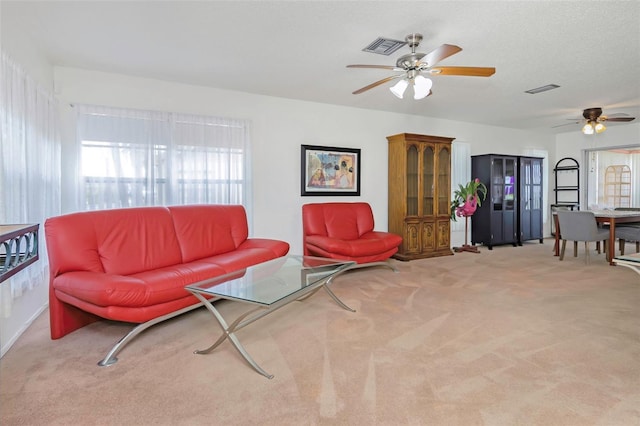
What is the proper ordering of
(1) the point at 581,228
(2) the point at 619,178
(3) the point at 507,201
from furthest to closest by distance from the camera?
(2) the point at 619,178 → (3) the point at 507,201 → (1) the point at 581,228

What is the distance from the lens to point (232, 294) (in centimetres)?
217

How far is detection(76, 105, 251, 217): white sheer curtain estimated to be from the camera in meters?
3.77

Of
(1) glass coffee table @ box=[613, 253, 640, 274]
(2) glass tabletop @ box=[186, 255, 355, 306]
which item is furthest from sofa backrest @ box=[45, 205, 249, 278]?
(1) glass coffee table @ box=[613, 253, 640, 274]

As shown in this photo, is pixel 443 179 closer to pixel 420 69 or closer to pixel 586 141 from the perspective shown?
pixel 420 69

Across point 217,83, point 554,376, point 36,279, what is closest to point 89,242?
point 36,279

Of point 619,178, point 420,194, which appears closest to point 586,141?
point 619,178

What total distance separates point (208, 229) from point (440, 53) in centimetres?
270

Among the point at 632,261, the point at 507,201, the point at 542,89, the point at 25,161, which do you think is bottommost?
the point at 632,261

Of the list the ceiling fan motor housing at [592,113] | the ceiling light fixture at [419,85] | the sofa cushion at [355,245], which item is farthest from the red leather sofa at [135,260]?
the ceiling fan motor housing at [592,113]

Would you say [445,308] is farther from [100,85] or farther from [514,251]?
[100,85]

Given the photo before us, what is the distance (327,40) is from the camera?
302cm

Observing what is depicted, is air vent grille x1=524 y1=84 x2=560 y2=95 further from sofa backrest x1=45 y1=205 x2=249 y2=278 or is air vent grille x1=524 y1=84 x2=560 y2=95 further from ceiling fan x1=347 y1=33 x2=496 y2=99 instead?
sofa backrest x1=45 y1=205 x2=249 y2=278

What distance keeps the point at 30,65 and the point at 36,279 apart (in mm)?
1804

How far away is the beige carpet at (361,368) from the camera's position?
66.0 inches
